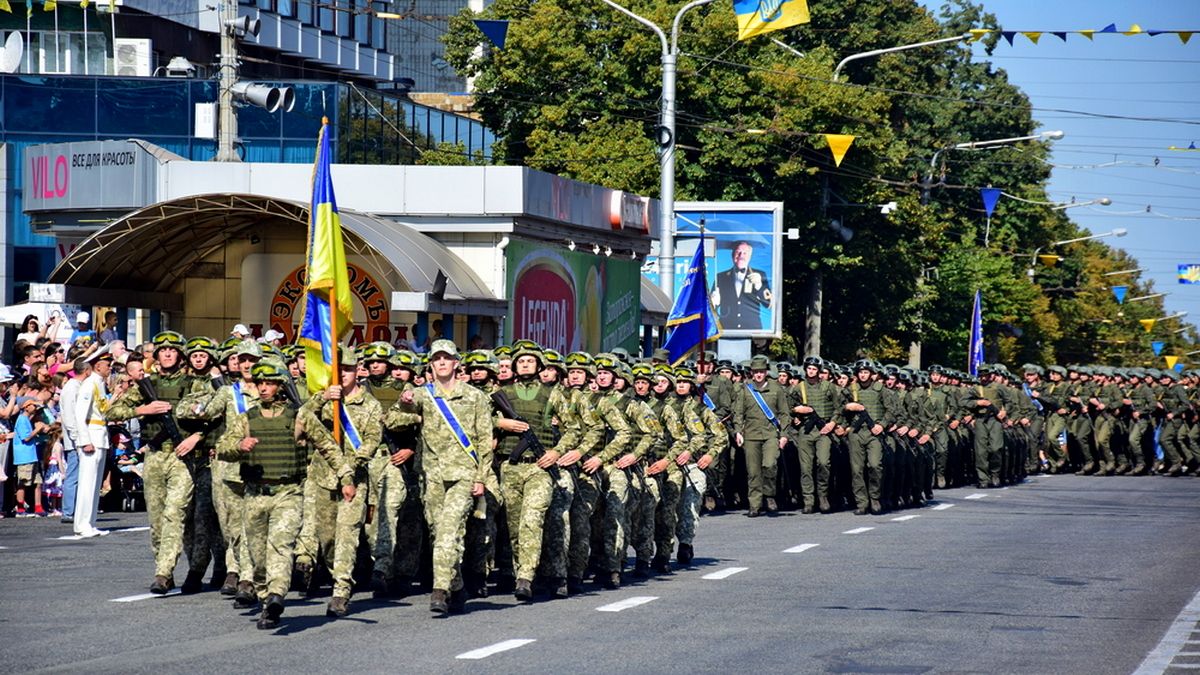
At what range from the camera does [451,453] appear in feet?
45.5

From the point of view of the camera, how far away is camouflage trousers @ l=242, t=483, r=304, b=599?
41.8 ft

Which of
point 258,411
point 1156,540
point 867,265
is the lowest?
point 1156,540

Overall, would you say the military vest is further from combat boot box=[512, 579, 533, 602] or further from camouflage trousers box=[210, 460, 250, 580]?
combat boot box=[512, 579, 533, 602]

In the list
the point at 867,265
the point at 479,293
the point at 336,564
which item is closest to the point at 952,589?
the point at 336,564

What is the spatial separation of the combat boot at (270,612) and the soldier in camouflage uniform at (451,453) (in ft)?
4.29

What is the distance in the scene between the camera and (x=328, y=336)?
14.2 m

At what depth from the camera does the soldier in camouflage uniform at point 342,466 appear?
13258 mm

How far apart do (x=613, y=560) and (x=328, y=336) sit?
125 inches

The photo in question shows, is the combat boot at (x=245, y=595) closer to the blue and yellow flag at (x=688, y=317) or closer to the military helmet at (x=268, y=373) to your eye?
the military helmet at (x=268, y=373)

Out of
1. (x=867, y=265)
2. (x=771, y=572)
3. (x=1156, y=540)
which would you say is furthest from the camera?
(x=867, y=265)

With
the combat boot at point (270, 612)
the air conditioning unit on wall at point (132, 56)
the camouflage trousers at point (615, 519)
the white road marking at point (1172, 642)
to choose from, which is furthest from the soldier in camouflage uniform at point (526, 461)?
the air conditioning unit on wall at point (132, 56)

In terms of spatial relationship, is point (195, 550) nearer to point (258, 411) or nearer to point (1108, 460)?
point (258, 411)

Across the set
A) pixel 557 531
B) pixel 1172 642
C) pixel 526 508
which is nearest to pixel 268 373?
pixel 526 508

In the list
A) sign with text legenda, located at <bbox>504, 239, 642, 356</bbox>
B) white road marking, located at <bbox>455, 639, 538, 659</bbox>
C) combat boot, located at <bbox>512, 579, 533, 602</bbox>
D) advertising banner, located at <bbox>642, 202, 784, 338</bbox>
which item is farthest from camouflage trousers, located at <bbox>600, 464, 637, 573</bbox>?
advertising banner, located at <bbox>642, 202, 784, 338</bbox>
